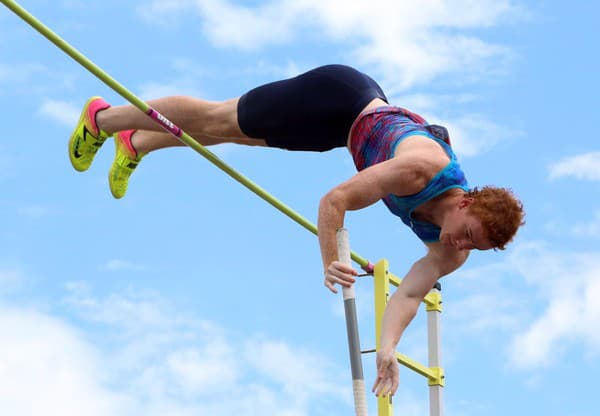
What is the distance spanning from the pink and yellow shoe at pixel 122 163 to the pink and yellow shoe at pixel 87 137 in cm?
13

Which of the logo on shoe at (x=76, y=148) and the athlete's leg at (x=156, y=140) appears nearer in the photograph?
the athlete's leg at (x=156, y=140)

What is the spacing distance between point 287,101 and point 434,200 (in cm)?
82

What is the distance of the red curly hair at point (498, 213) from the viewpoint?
4969 mm

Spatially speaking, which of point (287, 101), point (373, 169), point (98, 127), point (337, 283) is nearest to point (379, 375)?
point (337, 283)

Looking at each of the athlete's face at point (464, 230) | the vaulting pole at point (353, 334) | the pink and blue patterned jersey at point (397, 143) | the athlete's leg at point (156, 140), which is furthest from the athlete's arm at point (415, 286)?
the athlete's leg at point (156, 140)

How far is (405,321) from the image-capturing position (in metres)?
5.51

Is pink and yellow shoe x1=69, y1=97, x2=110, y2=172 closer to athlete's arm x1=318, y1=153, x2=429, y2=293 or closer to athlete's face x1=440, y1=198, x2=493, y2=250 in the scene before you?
athlete's arm x1=318, y1=153, x2=429, y2=293

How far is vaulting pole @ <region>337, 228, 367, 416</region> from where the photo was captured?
15.9 feet

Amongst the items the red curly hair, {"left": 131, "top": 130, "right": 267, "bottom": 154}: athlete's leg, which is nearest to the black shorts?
{"left": 131, "top": 130, "right": 267, "bottom": 154}: athlete's leg

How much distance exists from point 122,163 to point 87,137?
270 mm

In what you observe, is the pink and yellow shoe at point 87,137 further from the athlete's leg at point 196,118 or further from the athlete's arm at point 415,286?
the athlete's arm at point 415,286

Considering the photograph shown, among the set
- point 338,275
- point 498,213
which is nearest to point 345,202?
point 338,275

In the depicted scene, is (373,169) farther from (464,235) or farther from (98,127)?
(98,127)

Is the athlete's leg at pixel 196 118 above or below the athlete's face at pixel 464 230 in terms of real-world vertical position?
above
